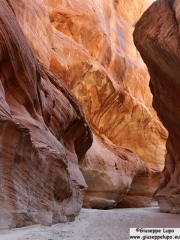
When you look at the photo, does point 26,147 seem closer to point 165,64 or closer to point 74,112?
point 165,64

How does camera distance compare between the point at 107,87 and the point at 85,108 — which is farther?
the point at 107,87

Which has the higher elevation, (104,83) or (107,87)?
(104,83)

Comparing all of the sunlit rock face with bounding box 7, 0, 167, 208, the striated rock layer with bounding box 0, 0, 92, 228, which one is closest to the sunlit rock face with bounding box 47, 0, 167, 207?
the sunlit rock face with bounding box 7, 0, 167, 208

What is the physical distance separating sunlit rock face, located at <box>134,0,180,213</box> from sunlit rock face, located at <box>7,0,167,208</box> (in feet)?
13.9

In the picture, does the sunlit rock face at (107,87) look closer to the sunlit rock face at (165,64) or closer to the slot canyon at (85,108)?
the slot canyon at (85,108)

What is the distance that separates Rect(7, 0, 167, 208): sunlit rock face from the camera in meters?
15.0

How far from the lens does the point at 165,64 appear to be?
26.0 feet

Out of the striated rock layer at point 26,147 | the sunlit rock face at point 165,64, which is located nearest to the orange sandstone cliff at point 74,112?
the striated rock layer at point 26,147

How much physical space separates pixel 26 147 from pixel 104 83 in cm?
1463

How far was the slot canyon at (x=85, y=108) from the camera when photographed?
5.24 metres

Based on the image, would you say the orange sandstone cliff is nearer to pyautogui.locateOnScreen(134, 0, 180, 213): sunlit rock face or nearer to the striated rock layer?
the striated rock layer

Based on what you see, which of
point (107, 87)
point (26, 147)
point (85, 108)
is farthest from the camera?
point (107, 87)

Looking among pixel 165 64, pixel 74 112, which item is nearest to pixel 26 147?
pixel 165 64

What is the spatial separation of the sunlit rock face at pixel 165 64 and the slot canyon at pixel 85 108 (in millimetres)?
32
